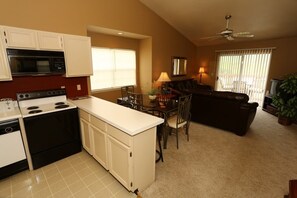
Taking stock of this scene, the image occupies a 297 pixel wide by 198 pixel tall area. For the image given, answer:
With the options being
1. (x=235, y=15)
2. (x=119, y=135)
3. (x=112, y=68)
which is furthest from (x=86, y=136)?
(x=235, y=15)

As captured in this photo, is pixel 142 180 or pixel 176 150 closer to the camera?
pixel 142 180

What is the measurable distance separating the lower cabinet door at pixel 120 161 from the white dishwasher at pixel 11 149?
137 cm

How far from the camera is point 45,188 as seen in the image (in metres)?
2.06

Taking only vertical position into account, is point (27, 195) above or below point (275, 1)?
below

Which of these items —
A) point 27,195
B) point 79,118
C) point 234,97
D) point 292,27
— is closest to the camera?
point 27,195

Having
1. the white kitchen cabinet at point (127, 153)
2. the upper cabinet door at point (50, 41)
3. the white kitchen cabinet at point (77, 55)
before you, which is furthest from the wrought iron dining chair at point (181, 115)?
the upper cabinet door at point (50, 41)

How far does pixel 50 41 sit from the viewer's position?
262 cm

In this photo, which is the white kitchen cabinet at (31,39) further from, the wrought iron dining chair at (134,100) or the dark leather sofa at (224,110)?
the dark leather sofa at (224,110)

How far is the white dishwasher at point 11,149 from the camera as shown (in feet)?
6.78

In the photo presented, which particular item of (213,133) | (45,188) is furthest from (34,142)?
(213,133)

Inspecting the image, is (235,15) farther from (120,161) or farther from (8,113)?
(8,113)

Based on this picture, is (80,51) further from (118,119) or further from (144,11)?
(144,11)

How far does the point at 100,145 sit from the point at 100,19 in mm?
3084

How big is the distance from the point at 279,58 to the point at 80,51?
6616mm
